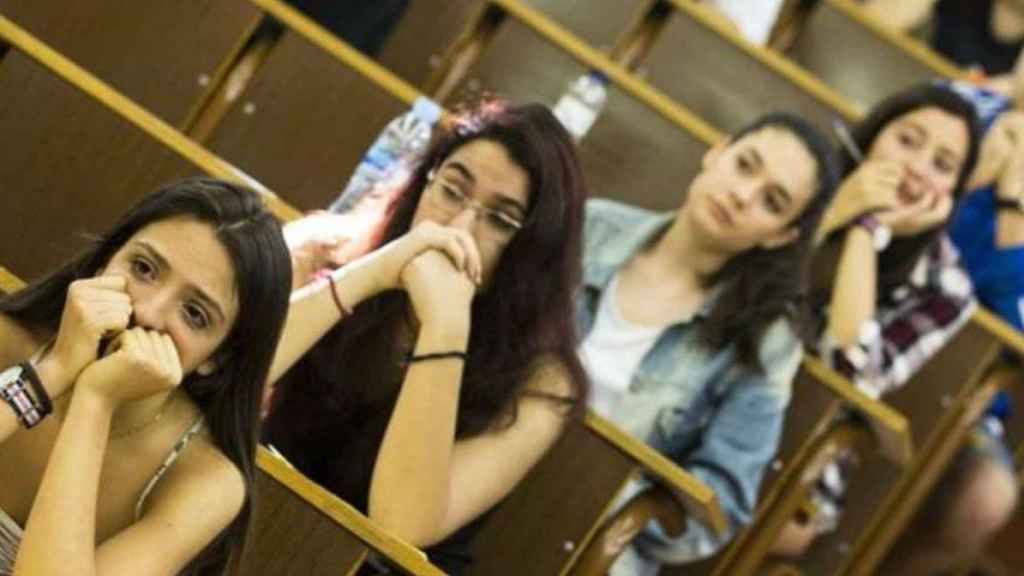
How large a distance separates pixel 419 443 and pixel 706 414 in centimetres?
20

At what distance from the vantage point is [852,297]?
94 cm

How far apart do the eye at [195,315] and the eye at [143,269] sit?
0.04 feet

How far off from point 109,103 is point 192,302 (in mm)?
214

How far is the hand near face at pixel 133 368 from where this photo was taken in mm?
542

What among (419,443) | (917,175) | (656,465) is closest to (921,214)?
(917,175)

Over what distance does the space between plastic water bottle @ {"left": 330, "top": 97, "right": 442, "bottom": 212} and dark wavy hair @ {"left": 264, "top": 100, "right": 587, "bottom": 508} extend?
4 cm

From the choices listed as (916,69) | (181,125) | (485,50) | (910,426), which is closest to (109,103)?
(181,125)

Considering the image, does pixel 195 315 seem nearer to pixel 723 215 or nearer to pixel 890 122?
pixel 723 215

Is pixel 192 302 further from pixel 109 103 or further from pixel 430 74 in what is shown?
pixel 430 74

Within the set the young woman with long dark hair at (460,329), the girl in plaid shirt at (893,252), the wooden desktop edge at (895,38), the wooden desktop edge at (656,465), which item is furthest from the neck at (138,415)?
the wooden desktop edge at (895,38)

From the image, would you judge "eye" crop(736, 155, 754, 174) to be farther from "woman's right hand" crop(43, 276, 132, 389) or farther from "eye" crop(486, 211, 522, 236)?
"woman's right hand" crop(43, 276, 132, 389)

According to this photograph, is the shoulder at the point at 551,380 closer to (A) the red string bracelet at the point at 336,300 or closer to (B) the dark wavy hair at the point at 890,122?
(A) the red string bracelet at the point at 336,300

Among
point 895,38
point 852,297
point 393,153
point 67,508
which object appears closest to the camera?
point 67,508

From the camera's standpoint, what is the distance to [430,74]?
41.1 inches
